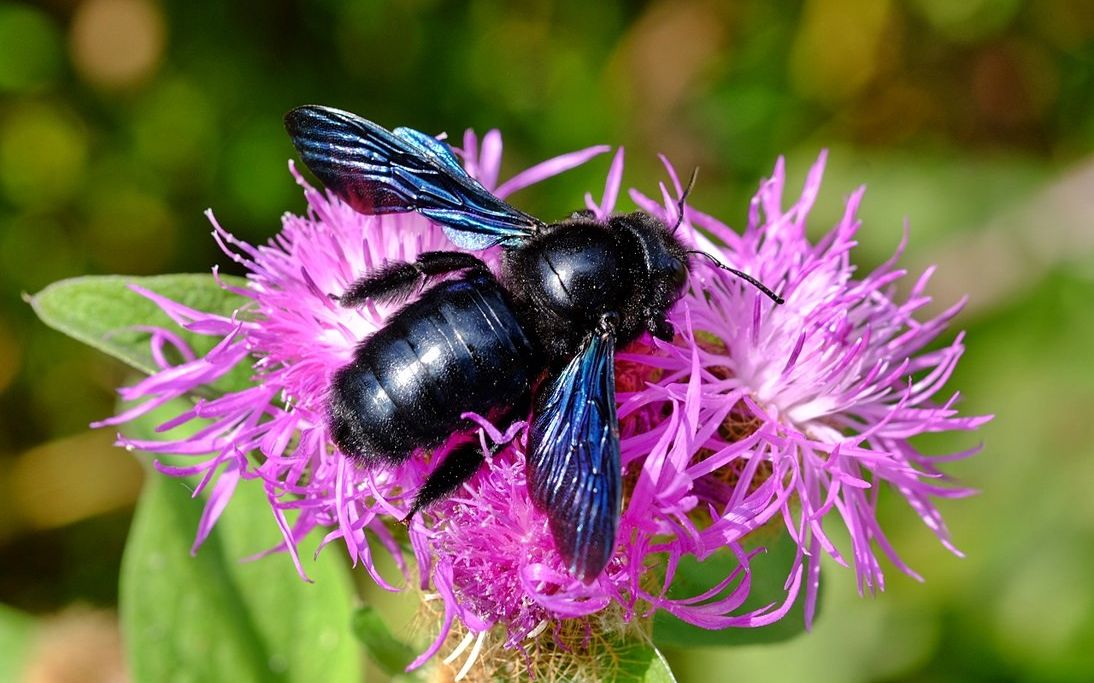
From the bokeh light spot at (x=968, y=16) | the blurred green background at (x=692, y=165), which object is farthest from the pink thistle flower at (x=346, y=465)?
the bokeh light spot at (x=968, y=16)

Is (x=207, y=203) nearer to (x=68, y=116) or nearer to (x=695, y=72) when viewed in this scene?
(x=68, y=116)

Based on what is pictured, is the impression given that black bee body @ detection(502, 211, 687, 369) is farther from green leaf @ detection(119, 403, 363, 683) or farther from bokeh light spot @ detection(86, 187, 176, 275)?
bokeh light spot @ detection(86, 187, 176, 275)

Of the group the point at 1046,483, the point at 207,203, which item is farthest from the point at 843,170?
the point at 207,203

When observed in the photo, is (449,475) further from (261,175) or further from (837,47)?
(837,47)

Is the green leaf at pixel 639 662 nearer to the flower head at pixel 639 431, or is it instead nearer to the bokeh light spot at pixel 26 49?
the flower head at pixel 639 431

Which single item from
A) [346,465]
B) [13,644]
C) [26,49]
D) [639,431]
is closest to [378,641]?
[346,465]

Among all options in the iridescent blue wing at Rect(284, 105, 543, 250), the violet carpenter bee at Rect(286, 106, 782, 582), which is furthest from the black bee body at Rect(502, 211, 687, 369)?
the iridescent blue wing at Rect(284, 105, 543, 250)

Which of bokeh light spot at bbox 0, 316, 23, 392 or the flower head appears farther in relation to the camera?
bokeh light spot at bbox 0, 316, 23, 392
